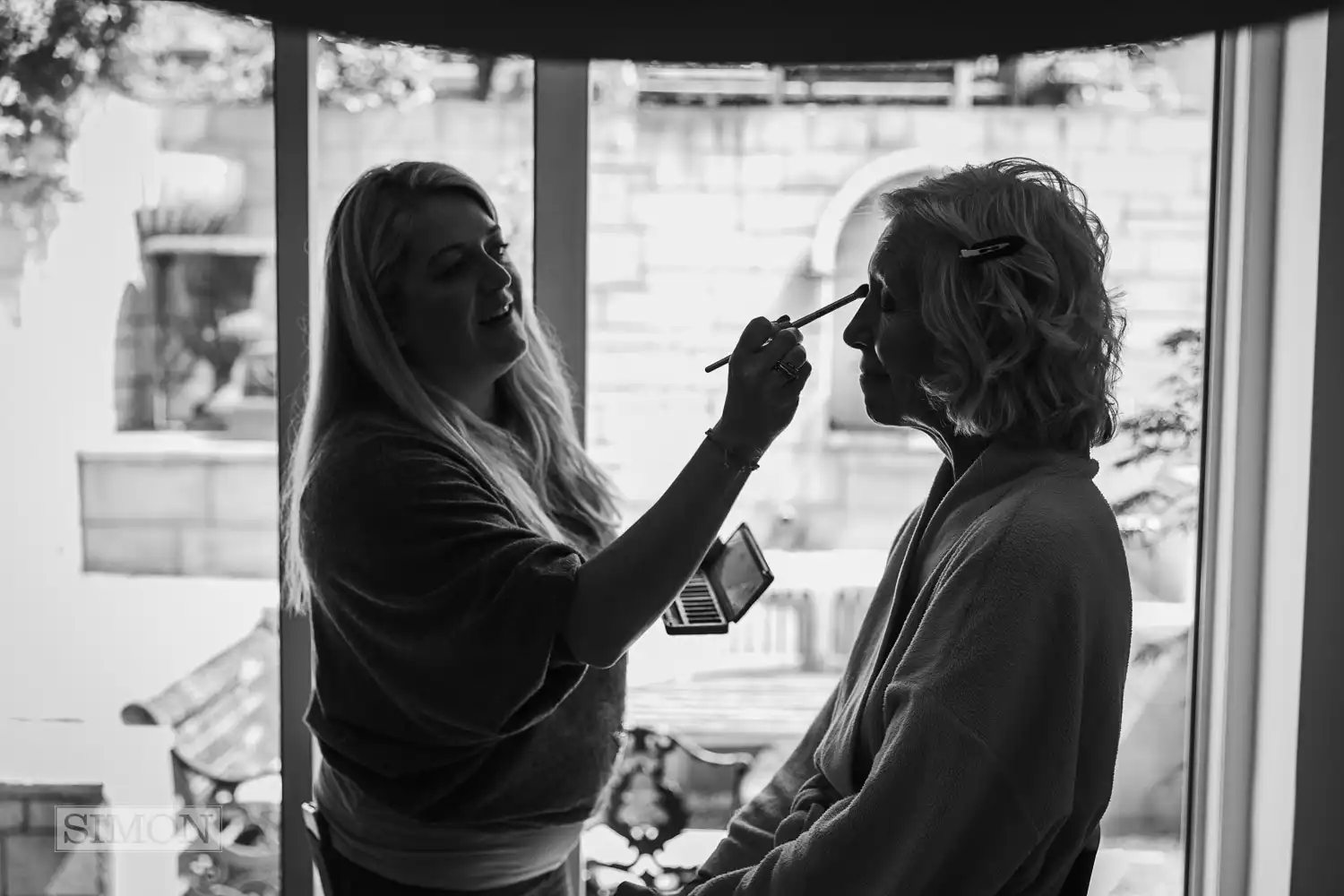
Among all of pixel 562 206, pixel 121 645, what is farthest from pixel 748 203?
pixel 121 645

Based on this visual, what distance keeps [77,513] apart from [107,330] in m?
0.33

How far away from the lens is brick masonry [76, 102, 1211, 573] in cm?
194

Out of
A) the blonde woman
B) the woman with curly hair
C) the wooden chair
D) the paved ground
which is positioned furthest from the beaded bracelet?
the wooden chair

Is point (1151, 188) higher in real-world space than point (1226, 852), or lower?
higher

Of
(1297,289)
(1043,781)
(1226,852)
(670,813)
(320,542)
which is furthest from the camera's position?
(670,813)

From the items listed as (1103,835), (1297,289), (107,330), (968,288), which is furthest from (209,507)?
(1297,289)

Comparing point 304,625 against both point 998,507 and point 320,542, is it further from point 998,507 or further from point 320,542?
point 998,507

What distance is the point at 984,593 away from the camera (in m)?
0.91

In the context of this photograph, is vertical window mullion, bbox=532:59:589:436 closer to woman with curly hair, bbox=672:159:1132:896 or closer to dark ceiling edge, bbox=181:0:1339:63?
woman with curly hair, bbox=672:159:1132:896

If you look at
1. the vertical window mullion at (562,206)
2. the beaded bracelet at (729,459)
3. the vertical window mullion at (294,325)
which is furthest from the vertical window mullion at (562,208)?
the beaded bracelet at (729,459)

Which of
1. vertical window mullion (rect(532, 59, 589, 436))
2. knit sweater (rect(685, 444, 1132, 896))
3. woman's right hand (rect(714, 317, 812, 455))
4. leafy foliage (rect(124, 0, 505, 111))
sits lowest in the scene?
knit sweater (rect(685, 444, 1132, 896))

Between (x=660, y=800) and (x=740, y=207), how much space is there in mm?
1086

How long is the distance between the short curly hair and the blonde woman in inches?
6.3

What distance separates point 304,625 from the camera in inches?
76.9
